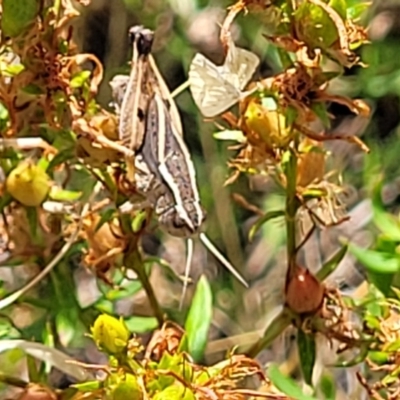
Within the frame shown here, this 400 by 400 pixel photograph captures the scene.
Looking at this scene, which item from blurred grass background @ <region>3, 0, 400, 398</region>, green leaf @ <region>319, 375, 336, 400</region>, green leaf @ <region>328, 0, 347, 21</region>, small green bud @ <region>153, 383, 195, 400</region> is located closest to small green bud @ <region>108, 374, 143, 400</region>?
small green bud @ <region>153, 383, 195, 400</region>

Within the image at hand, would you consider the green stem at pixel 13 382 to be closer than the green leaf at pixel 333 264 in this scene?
Yes

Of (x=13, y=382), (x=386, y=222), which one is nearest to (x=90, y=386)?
(x=13, y=382)

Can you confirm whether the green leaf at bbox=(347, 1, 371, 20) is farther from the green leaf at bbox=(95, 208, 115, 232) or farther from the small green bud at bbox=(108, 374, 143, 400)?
the small green bud at bbox=(108, 374, 143, 400)

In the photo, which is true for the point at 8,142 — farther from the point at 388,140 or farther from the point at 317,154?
the point at 388,140

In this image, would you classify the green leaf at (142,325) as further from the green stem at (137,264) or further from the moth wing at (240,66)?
the moth wing at (240,66)

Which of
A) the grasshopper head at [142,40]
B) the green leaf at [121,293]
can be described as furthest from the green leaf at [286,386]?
the grasshopper head at [142,40]

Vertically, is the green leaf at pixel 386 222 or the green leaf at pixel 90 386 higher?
the green leaf at pixel 90 386
